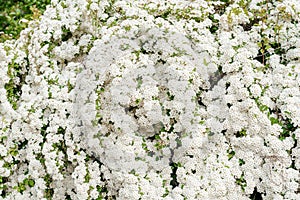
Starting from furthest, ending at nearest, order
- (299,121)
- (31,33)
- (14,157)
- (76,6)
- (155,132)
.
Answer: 1. (31,33)
2. (76,6)
3. (14,157)
4. (155,132)
5. (299,121)

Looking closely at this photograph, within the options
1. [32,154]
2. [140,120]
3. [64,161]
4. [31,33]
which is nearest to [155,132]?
[140,120]

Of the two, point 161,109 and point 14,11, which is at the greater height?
point 161,109

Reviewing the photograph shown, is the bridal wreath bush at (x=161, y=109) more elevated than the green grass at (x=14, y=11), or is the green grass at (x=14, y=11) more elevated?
the bridal wreath bush at (x=161, y=109)

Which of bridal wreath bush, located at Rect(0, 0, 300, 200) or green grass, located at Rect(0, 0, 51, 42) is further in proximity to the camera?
green grass, located at Rect(0, 0, 51, 42)

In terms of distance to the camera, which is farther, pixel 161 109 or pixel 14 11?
pixel 14 11

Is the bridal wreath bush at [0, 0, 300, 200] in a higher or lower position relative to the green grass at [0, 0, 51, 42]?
higher

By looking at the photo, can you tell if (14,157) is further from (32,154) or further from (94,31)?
(94,31)

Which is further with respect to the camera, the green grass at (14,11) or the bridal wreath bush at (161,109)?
the green grass at (14,11)

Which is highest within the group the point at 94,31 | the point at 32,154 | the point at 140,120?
the point at 94,31
